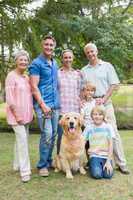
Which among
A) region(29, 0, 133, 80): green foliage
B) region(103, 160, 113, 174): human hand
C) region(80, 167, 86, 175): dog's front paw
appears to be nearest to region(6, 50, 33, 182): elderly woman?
region(80, 167, 86, 175): dog's front paw

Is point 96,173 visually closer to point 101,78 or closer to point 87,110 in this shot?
point 87,110

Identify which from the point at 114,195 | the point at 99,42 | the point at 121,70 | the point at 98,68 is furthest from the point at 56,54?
the point at 114,195

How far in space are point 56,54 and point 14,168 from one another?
5035 mm

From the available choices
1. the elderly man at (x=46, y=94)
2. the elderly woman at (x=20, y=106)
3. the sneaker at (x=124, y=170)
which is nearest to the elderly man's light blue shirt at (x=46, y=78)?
the elderly man at (x=46, y=94)

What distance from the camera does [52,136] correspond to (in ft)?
19.8

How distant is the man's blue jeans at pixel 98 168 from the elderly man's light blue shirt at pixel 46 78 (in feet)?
3.01

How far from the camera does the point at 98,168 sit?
6055mm

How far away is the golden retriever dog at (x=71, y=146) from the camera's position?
5883mm

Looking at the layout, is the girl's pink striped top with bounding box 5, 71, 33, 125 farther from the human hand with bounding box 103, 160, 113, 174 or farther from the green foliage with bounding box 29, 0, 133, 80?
the green foliage with bounding box 29, 0, 133, 80

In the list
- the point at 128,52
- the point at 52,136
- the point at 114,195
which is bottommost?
the point at 114,195

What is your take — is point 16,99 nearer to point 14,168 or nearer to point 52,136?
point 52,136

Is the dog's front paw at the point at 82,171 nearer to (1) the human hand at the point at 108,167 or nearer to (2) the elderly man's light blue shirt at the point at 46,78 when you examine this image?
(1) the human hand at the point at 108,167

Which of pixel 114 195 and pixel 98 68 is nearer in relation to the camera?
pixel 114 195

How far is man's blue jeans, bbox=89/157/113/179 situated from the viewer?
6.03 m
